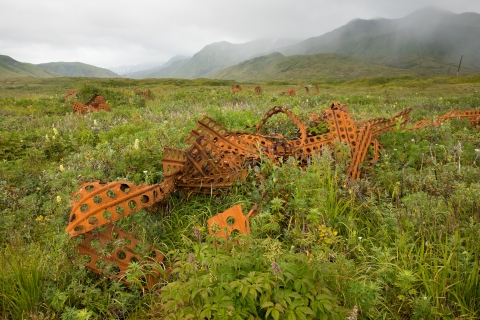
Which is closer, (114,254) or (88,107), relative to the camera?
(114,254)

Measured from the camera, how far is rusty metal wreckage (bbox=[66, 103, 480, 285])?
234cm

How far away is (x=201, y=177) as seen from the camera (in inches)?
134

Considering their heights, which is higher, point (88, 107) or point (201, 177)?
point (88, 107)

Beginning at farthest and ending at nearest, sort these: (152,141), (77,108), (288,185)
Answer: (77,108) → (152,141) → (288,185)

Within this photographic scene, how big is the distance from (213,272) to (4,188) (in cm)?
393

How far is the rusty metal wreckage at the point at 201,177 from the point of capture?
2336mm

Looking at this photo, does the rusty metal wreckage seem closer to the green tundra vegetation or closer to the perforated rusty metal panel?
the perforated rusty metal panel

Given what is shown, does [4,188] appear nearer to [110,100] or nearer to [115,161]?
[115,161]

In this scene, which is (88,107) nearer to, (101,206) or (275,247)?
(101,206)

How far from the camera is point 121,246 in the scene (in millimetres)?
2416

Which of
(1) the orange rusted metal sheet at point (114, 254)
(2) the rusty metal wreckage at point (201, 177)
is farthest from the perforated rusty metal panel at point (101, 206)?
(1) the orange rusted metal sheet at point (114, 254)

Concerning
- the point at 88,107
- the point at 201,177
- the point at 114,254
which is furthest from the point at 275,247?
the point at 88,107

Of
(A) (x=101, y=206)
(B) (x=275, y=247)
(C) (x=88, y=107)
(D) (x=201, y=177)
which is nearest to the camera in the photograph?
(B) (x=275, y=247)

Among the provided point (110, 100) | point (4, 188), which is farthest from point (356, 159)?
point (110, 100)
